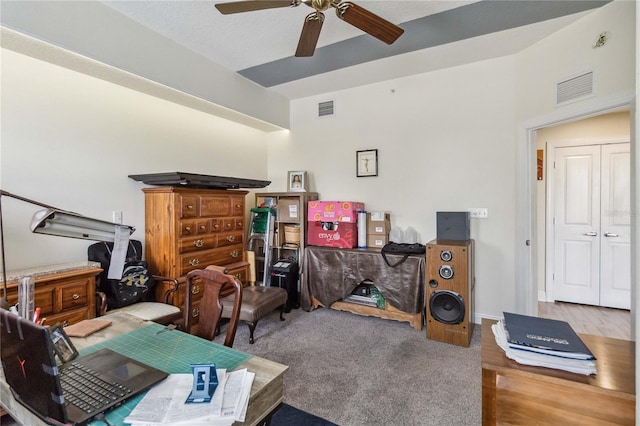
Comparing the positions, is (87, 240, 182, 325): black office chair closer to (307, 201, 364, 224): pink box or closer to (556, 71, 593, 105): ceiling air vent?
(307, 201, 364, 224): pink box

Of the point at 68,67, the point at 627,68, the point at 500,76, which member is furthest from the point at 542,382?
the point at 68,67

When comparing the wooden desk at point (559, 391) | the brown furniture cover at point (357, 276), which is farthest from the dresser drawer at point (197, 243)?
the wooden desk at point (559, 391)

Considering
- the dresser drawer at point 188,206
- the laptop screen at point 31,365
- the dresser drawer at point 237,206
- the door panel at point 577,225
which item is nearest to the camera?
the laptop screen at point 31,365

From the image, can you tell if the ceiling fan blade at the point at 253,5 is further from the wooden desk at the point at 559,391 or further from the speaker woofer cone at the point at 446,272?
the speaker woofer cone at the point at 446,272

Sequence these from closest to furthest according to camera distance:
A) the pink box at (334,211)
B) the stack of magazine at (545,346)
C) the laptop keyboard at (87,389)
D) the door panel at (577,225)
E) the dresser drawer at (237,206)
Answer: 1. the laptop keyboard at (87,389)
2. the stack of magazine at (545,346)
3. the dresser drawer at (237,206)
4. the pink box at (334,211)
5. the door panel at (577,225)

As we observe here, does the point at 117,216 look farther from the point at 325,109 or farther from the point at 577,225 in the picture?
the point at 577,225

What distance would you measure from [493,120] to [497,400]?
3.10 metres

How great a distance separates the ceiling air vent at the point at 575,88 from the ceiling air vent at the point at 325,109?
258 cm

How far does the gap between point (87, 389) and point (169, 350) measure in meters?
0.32

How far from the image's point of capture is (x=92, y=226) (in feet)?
3.66

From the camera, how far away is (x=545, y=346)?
1106 millimetres

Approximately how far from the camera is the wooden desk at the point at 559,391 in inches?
39.0

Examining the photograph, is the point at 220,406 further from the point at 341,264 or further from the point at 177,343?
the point at 341,264

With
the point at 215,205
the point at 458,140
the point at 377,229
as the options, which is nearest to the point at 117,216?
the point at 215,205
